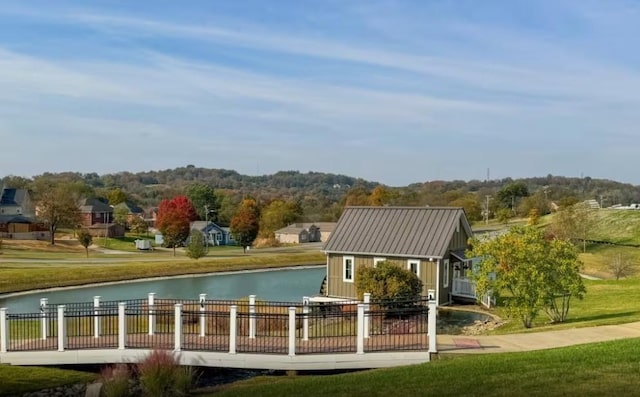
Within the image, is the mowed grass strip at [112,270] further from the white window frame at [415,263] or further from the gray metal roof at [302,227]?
the gray metal roof at [302,227]

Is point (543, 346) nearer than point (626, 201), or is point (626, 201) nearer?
point (543, 346)

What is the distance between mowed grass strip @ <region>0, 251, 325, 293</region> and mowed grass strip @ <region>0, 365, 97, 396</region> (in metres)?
26.1

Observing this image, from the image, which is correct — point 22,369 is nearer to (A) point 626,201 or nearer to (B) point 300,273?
(B) point 300,273

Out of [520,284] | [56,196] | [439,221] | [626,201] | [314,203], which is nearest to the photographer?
[520,284]

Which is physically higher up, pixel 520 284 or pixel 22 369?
pixel 520 284

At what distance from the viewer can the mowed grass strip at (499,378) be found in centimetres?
971

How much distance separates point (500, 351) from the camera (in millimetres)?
13609

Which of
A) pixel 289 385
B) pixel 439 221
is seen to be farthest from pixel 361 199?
pixel 289 385

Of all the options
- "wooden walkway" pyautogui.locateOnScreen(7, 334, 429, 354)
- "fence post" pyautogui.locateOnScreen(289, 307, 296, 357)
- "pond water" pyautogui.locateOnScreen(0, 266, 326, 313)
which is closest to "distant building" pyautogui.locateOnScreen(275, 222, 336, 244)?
"pond water" pyautogui.locateOnScreen(0, 266, 326, 313)

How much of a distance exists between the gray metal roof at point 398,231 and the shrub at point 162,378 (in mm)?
18422

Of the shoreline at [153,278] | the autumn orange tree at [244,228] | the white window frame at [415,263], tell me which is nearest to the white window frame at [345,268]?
the white window frame at [415,263]

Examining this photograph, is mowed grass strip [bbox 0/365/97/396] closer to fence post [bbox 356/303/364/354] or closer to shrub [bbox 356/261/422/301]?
fence post [bbox 356/303/364/354]

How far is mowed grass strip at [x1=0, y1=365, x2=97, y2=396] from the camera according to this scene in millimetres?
12844

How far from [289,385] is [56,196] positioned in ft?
224
